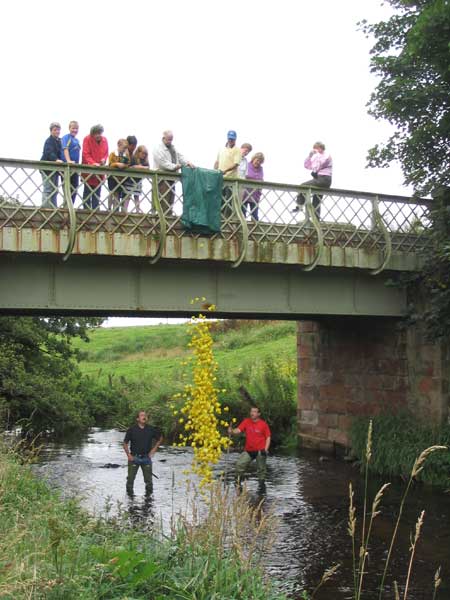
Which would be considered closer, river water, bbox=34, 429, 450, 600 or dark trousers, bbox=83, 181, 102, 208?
river water, bbox=34, 429, 450, 600

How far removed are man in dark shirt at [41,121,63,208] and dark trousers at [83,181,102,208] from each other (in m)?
0.50

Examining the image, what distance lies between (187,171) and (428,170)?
6.51 metres

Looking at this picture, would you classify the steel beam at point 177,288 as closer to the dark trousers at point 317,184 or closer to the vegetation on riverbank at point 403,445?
the dark trousers at point 317,184

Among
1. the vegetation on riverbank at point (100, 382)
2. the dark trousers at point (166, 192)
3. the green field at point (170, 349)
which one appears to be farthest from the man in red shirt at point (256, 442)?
the green field at point (170, 349)

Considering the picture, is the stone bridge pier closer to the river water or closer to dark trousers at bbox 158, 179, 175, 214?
the river water

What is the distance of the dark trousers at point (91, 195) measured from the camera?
44.0 feet

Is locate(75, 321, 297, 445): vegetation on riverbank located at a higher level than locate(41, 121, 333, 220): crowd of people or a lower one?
lower

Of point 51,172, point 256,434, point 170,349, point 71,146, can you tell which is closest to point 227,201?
point 71,146

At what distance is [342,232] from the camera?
16.6 metres

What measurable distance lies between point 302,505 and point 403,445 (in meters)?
3.90

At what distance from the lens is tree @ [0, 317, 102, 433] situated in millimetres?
19922

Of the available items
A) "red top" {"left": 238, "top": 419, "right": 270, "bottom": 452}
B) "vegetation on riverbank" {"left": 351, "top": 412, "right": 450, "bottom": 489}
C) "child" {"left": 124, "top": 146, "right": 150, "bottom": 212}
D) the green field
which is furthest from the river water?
the green field

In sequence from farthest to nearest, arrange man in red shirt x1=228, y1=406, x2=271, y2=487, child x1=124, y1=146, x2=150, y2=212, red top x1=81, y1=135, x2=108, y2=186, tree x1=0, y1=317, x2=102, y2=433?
tree x1=0, y1=317, x2=102, y2=433 → man in red shirt x1=228, y1=406, x2=271, y2=487 → red top x1=81, y1=135, x2=108, y2=186 → child x1=124, y1=146, x2=150, y2=212

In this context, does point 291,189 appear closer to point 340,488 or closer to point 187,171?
point 187,171
